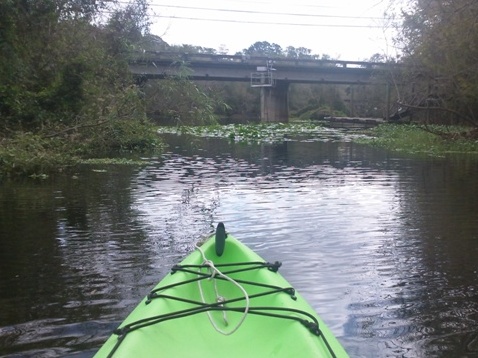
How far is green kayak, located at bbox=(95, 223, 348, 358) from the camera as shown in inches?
129

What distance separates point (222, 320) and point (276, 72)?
4853cm

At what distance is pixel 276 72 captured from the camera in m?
51.2

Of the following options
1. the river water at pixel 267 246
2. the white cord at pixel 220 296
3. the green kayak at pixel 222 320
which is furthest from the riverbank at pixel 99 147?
the green kayak at pixel 222 320

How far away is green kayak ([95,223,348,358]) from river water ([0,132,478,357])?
98cm

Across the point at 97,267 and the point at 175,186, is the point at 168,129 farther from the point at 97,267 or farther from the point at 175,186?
the point at 97,267

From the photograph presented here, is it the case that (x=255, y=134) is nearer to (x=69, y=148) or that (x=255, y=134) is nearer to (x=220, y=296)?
(x=69, y=148)

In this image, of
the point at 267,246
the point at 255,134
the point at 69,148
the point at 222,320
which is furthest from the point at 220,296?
the point at 255,134

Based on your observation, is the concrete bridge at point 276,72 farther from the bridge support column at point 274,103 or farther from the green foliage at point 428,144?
the green foliage at point 428,144

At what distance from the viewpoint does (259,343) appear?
11.7 feet

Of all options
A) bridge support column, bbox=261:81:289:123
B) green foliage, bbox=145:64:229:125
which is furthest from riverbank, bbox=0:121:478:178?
bridge support column, bbox=261:81:289:123

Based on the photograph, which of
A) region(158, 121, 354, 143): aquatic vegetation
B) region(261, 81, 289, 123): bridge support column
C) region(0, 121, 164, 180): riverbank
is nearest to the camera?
region(0, 121, 164, 180): riverbank

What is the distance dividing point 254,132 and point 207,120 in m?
14.2

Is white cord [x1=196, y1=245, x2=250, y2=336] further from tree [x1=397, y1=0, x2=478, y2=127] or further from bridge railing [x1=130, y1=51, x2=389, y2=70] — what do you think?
bridge railing [x1=130, y1=51, x2=389, y2=70]

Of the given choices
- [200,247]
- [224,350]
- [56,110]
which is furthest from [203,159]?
[224,350]
